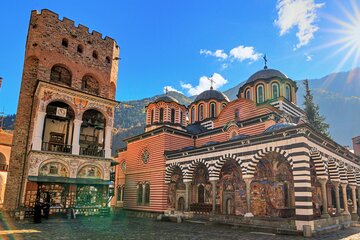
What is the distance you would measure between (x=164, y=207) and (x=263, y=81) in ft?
45.0

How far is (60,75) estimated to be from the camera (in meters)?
20.3

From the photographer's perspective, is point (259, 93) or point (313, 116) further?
point (313, 116)

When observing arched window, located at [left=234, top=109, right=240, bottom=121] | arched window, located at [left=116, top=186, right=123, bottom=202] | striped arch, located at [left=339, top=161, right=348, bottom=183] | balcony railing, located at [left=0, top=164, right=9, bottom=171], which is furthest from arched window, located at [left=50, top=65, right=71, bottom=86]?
striped arch, located at [left=339, top=161, right=348, bottom=183]

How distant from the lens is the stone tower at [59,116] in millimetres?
17672

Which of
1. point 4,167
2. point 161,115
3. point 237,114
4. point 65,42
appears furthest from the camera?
point 4,167

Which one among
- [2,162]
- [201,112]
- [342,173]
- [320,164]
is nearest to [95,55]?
[201,112]

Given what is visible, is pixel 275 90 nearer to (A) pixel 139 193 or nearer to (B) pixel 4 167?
(A) pixel 139 193

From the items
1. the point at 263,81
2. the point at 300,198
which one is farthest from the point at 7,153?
the point at 300,198

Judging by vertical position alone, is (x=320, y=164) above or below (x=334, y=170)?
above

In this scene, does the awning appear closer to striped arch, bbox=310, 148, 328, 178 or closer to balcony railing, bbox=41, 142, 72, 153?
balcony railing, bbox=41, 142, 72, 153

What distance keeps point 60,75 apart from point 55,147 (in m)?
5.59

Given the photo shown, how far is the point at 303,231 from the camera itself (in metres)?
11.2

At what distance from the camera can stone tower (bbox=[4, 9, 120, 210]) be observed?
17672 millimetres

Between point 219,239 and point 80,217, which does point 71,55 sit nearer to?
point 80,217
